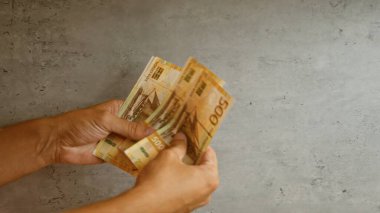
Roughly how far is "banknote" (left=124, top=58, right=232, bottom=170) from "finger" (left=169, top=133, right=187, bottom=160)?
0.9 inches

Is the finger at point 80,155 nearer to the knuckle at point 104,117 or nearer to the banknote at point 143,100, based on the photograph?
the banknote at point 143,100

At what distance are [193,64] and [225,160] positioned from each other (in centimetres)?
45

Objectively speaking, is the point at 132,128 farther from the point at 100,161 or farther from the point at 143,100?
the point at 100,161

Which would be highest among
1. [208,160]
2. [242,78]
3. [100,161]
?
[242,78]

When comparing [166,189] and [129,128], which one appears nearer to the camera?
[166,189]

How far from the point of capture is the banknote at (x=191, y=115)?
1104mm

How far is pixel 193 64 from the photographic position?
1153mm

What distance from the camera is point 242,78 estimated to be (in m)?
1.34

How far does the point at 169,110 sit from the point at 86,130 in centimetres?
29

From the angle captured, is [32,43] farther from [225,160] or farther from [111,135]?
[225,160]

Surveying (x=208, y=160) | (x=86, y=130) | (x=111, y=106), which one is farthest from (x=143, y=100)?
(x=208, y=160)

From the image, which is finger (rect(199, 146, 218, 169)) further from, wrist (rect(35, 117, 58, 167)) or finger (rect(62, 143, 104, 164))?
wrist (rect(35, 117, 58, 167))

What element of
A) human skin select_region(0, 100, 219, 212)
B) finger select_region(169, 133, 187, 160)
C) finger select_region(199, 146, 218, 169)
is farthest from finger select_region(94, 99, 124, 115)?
finger select_region(199, 146, 218, 169)

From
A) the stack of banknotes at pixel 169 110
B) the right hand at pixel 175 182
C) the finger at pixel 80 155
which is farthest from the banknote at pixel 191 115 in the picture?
the finger at pixel 80 155
